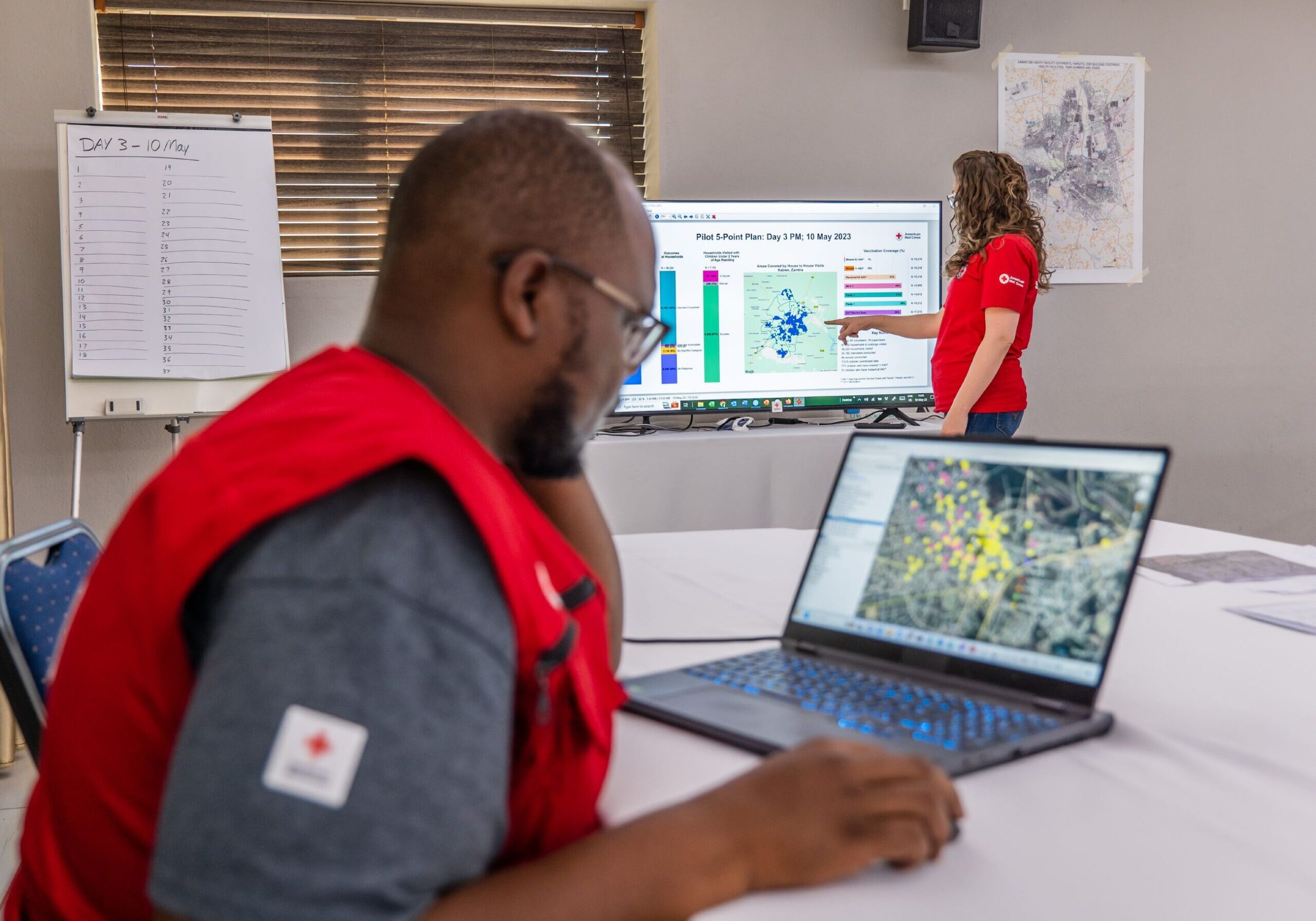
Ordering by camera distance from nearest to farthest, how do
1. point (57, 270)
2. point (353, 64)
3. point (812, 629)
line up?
point (812, 629) → point (57, 270) → point (353, 64)

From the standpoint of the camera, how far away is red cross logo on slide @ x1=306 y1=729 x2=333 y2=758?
1.41 feet

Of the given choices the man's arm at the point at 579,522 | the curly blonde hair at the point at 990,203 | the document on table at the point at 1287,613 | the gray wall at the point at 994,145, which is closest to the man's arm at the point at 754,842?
the man's arm at the point at 579,522

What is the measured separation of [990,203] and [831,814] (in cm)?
300

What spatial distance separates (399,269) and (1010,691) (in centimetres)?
57

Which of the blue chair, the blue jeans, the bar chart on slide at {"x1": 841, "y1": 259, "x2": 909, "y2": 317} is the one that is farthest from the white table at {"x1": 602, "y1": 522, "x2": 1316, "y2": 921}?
the bar chart on slide at {"x1": 841, "y1": 259, "x2": 909, "y2": 317}

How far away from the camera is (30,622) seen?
93 cm

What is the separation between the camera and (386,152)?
349 cm

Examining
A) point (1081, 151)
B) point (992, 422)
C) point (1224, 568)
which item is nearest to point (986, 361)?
point (992, 422)

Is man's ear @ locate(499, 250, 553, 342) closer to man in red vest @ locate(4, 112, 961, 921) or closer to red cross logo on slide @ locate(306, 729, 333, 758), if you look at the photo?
man in red vest @ locate(4, 112, 961, 921)

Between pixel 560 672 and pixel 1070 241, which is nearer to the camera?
pixel 560 672

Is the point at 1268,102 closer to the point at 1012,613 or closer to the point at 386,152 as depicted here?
the point at 386,152

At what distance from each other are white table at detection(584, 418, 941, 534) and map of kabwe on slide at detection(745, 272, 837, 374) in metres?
0.32

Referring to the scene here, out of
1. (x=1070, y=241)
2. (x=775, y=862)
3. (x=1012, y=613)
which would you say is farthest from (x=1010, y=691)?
(x=1070, y=241)

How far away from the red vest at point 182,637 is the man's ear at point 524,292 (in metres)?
0.07
